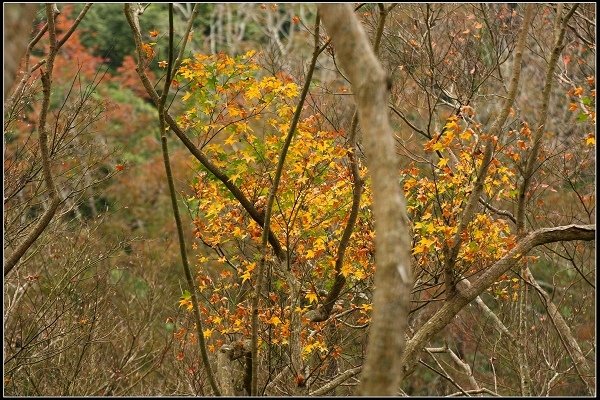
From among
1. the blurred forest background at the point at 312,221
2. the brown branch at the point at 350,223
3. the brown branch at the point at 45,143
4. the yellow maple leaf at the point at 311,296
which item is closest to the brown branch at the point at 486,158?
the blurred forest background at the point at 312,221

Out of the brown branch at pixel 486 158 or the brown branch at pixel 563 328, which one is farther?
the brown branch at pixel 563 328

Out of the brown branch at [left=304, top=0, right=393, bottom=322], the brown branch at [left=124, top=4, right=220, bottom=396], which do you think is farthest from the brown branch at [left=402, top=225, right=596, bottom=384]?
the brown branch at [left=124, top=4, right=220, bottom=396]

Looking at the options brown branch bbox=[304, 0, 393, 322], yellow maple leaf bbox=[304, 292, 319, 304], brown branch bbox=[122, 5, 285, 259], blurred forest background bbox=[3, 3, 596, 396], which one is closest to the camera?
brown branch bbox=[304, 0, 393, 322]

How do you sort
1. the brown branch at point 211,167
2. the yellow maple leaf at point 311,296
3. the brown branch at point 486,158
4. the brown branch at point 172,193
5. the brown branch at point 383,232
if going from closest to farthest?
the brown branch at point 383,232
the brown branch at point 172,193
the brown branch at point 486,158
the brown branch at point 211,167
the yellow maple leaf at point 311,296

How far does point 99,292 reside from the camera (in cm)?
1015

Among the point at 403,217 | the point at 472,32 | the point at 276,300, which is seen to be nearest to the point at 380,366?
the point at 403,217

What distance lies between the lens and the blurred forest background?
19.7ft

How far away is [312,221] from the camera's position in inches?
260

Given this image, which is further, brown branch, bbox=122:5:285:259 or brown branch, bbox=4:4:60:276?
brown branch, bbox=122:5:285:259

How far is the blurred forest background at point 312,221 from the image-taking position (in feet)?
19.7

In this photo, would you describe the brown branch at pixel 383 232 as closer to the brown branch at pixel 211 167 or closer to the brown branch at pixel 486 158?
the brown branch at pixel 486 158

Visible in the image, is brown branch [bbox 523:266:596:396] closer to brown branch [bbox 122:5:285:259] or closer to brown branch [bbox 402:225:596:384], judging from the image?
brown branch [bbox 402:225:596:384]

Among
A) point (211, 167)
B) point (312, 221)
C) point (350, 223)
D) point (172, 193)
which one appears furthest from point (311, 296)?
point (172, 193)

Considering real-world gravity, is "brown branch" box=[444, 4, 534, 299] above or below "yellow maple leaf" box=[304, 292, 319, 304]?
above
